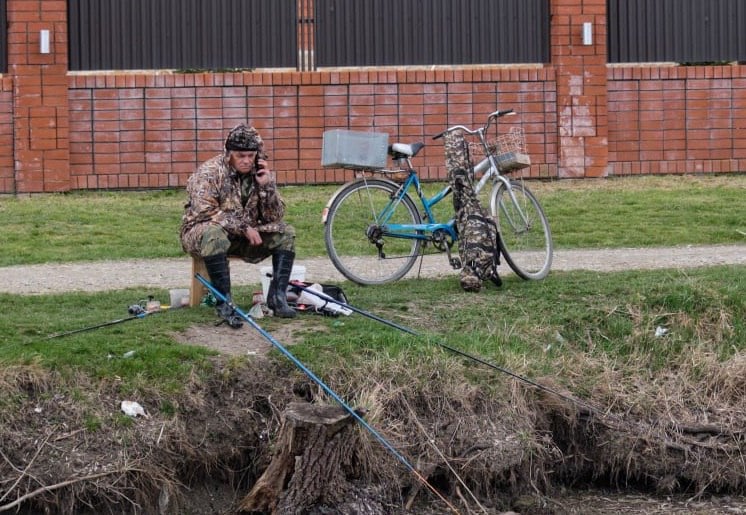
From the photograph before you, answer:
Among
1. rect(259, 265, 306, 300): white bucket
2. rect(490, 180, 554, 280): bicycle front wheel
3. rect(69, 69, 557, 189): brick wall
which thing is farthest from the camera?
rect(69, 69, 557, 189): brick wall

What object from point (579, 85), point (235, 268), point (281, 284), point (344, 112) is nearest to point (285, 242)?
point (281, 284)

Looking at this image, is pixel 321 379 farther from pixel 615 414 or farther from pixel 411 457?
pixel 615 414

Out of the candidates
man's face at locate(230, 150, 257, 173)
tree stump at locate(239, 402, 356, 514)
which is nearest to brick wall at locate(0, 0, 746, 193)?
man's face at locate(230, 150, 257, 173)

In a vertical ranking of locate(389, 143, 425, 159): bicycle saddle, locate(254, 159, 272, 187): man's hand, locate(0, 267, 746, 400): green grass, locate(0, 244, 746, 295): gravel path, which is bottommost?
locate(0, 267, 746, 400): green grass

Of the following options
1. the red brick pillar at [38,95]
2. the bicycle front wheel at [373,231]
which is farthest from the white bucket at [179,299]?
the red brick pillar at [38,95]

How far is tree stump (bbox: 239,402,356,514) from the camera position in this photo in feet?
19.2

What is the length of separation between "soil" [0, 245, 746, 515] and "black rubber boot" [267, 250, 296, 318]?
0.15 metres

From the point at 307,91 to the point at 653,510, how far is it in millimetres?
7994

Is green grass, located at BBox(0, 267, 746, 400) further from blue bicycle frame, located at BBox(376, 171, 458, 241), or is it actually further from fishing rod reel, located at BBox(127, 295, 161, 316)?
blue bicycle frame, located at BBox(376, 171, 458, 241)

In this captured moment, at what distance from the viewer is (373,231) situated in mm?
8641

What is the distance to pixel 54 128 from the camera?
44.3ft

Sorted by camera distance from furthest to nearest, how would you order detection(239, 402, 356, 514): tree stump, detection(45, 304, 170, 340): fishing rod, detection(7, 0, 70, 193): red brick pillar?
detection(7, 0, 70, 193): red brick pillar < detection(45, 304, 170, 340): fishing rod < detection(239, 402, 356, 514): tree stump

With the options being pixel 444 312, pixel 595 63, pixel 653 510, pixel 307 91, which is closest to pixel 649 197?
pixel 595 63

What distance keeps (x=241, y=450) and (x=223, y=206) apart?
1597 millimetres
